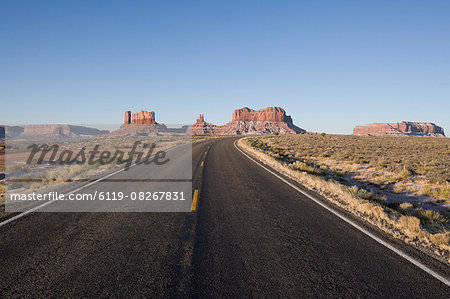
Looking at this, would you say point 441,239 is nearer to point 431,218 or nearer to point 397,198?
point 431,218

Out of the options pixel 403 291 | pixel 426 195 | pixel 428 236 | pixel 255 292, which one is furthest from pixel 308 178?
pixel 255 292

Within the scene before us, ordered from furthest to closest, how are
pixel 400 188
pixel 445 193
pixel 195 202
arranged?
1. pixel 400 188
2. pixel 445 193
3. pixel 195 202

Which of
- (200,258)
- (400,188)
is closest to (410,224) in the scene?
(200,258)

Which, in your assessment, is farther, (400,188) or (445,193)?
(400,188)

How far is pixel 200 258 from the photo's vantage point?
141 inches

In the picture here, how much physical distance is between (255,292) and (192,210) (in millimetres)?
3289

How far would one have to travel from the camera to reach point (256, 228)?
4883 millimetres

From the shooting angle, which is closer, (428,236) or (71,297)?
(71,297)

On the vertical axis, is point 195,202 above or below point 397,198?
above

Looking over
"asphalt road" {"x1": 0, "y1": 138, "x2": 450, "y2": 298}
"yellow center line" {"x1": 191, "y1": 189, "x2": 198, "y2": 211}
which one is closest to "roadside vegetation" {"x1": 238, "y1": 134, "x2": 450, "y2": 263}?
"asphalt road" {"x1": 0, "y1": 138, "x2": 450, "y2": 298}

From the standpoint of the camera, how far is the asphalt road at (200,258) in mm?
2924

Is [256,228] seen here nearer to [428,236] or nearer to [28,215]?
[428,236]

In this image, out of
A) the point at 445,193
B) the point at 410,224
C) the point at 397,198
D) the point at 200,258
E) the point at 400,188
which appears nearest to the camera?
the point at 200,258

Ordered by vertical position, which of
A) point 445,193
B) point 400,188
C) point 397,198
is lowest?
point 397,198
